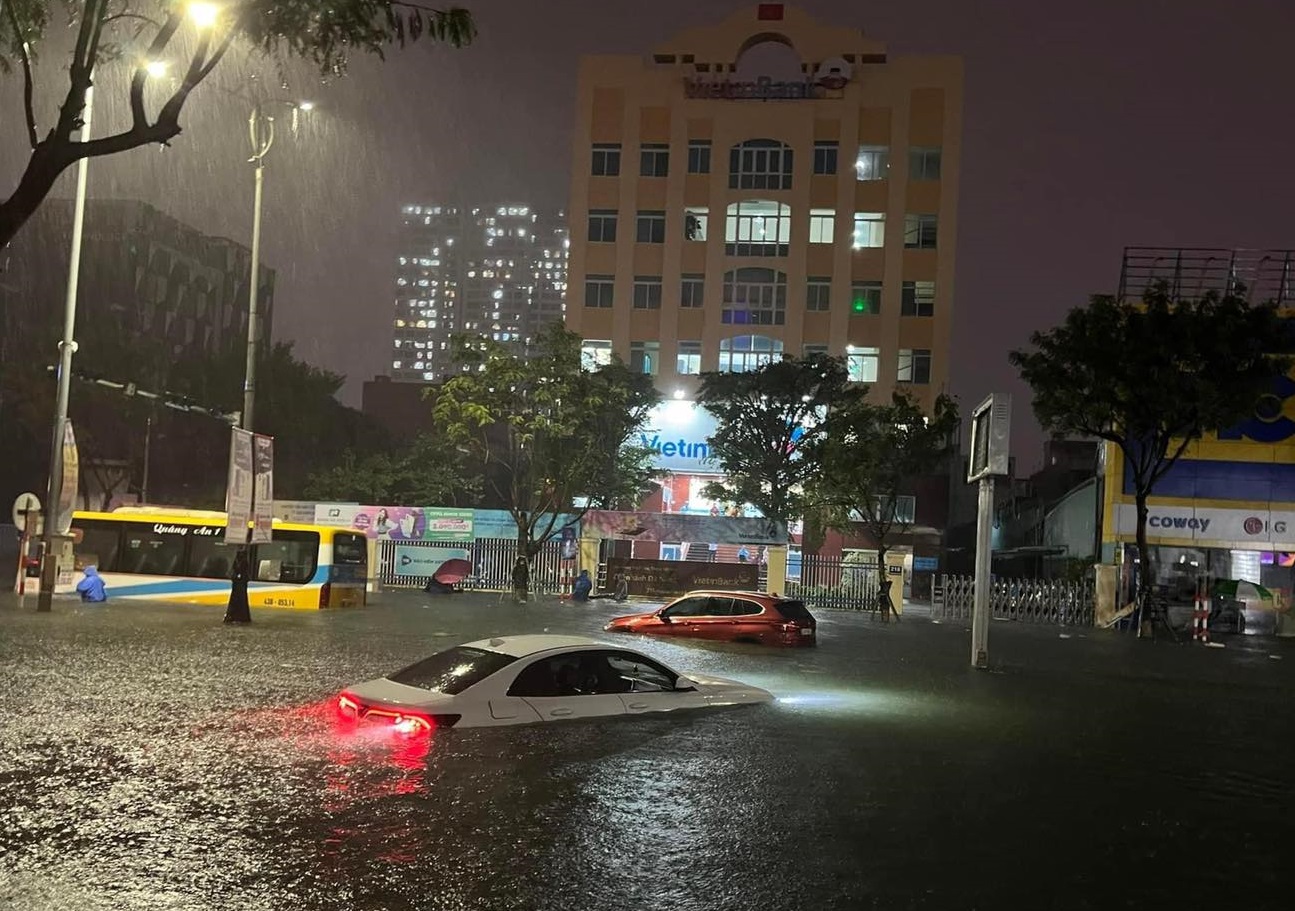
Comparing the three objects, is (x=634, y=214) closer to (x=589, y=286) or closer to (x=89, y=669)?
(x=589, y=286)

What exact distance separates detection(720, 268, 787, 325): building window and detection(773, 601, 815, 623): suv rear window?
42224 mm

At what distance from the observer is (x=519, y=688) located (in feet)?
36.9

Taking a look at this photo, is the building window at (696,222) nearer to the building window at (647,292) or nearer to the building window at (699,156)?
the building window at (699,156)

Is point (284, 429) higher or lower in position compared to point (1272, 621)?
higher

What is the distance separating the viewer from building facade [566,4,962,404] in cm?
6450

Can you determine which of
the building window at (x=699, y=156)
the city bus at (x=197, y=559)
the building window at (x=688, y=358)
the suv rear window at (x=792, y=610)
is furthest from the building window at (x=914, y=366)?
the suv rear window at (x=792, y=610)

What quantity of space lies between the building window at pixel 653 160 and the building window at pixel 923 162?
45.4 feet

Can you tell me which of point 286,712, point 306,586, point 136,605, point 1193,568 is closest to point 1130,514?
point 1193,568

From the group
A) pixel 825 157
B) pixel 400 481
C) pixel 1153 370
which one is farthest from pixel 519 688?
pixel 825 157

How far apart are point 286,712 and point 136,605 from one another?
17.7m

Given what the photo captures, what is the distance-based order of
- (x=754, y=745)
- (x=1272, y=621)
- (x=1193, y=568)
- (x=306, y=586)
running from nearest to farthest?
1. (x=754, y=745)
2. (x=306, y=586)
3. (x=1272, y=621)
4. (x=1193, y=568)

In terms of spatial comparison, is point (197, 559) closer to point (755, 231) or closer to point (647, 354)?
point (647, 354)

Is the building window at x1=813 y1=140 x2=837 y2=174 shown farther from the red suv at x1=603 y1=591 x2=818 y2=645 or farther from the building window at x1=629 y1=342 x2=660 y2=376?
the red suv at x1=603 y1=591 x2=818 y2=645

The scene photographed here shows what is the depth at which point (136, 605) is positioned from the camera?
2794 cm
